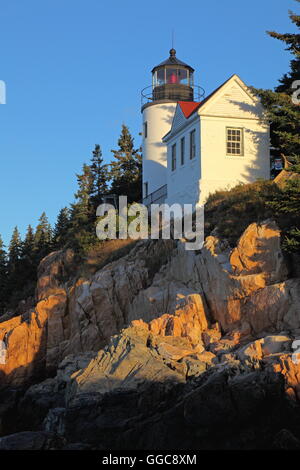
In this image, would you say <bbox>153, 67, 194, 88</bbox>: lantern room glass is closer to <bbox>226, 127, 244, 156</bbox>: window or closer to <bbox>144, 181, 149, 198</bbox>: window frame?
<bbox>144, 181, 149, 198</bbox>: window frame

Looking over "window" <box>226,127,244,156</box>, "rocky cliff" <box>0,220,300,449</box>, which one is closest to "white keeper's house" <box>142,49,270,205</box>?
"window" <box>226,127,244,156</box>

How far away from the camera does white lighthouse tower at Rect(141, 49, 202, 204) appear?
123ft

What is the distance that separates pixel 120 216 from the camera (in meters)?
33.7

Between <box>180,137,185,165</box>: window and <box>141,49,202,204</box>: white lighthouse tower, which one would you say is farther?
<box>141,49,202,204</box>: white lighthouse tower

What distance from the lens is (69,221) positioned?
143 ft

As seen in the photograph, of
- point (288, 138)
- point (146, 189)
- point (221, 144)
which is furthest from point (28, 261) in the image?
point (288, 138)

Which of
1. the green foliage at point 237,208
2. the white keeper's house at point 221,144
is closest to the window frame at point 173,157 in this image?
the white keeper's house at point 221,144

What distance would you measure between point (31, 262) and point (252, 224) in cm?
2691

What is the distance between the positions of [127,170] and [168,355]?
1166 inches

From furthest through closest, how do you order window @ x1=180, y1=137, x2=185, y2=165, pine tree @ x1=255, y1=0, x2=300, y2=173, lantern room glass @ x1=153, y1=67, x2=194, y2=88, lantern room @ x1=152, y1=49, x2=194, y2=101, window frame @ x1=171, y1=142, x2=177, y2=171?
lantern room glass @ x1=153, y1=67, x2=194, y2=88
lantern room @ x1=152, y1=49, x2=194, y2=101
window frame @ x1=171, y1=142, x2=177, y2=171
window @ x1=180, y1=137, x2=185, y2=165
pine tree @ x1=255, y1=0, x2=300, y2=173

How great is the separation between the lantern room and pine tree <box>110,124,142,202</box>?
708 cm

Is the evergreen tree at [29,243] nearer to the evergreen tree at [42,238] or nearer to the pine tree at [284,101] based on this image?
the evergreen tree at [42,238]

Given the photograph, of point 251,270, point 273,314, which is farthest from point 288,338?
point 251,270

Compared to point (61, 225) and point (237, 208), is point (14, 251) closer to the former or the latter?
point (61, 225)
